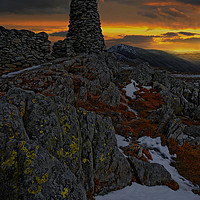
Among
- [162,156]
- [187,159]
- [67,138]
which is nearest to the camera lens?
[67,138]

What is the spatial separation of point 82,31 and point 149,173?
93.0 ft

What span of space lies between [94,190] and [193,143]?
57.8 feet

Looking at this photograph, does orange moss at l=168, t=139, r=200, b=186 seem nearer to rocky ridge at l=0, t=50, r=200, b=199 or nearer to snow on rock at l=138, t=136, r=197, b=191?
snow on rock at l=138, t=136, r=197, b=191

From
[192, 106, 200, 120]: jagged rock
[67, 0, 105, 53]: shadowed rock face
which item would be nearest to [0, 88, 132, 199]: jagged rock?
[192, 106, 200, 120]: jagged rock

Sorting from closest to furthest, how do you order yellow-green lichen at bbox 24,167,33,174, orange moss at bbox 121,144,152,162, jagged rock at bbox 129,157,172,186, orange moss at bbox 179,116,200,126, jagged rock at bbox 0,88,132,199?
yellow-green lichen at bbox 24,167,33,174
jagged rock at bbox 0,88,132,199
jagged rock at bbox 129,157,172,186
orange moss at bbox 121,144,152,162
orange moss at bbox 179,116,200,126

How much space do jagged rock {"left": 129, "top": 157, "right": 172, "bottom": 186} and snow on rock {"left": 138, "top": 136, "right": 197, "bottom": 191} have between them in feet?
6.87

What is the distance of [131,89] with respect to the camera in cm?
2945

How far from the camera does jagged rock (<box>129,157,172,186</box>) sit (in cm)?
1252

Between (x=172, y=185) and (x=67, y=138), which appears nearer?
(x=67, y=138)

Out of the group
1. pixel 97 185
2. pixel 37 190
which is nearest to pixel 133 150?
pixel 97 185

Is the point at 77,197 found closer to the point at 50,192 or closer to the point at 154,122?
the point at 50,192

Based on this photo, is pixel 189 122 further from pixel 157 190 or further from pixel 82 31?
pixel 82 31

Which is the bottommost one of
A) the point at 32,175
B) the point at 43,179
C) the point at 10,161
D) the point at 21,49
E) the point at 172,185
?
the point at 172,185

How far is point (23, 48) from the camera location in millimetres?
25328
